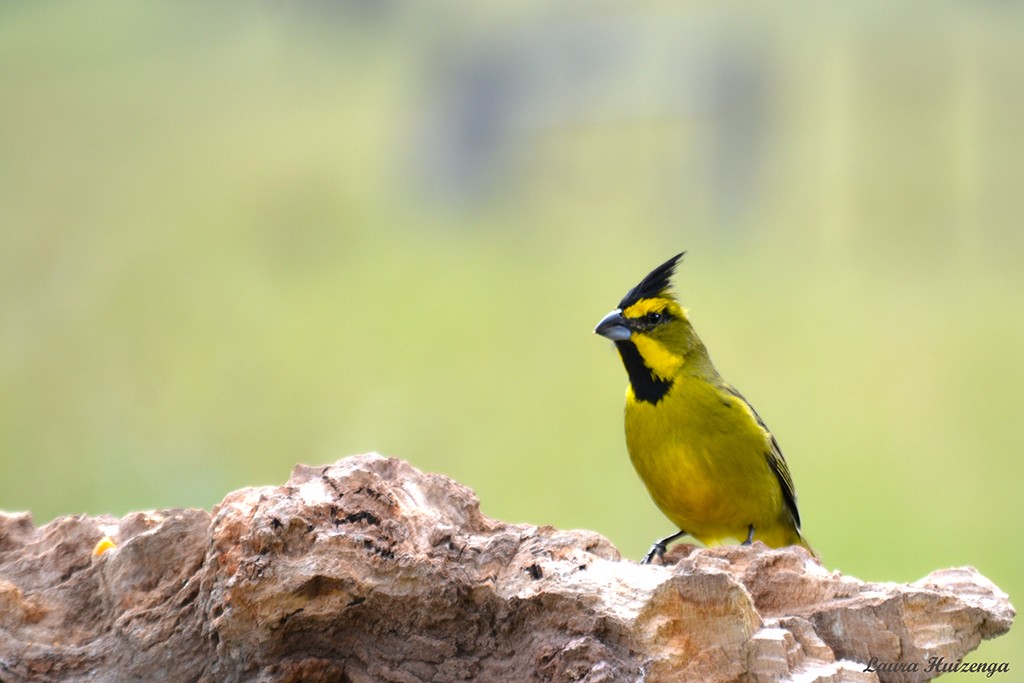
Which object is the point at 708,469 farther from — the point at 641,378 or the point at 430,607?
the point at 430,607

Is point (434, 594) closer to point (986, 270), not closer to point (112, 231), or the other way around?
point (112, 231)

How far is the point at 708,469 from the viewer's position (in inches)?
92.0

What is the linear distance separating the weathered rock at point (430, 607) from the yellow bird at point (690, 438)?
0.67 meters

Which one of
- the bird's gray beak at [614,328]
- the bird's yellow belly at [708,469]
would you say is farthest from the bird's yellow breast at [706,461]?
the bird's gray beak at [614,328]

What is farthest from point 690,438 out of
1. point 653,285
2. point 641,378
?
point 653,285

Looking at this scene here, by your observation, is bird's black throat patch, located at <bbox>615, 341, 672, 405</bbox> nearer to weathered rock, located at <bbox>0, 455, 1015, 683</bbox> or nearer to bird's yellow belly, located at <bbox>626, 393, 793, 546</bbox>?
bird's yellow belly, located at <bbox>626, 393, 793, 546</bbox>

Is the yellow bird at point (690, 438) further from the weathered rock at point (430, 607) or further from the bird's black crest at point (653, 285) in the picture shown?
the weathered rock at point (430, 607)

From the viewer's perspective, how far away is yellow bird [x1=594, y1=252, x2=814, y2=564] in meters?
2.35

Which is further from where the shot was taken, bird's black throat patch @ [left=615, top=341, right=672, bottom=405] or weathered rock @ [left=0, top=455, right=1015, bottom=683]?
bird's black throat patch @ [left=615, top=341, right=672, bottom=405]

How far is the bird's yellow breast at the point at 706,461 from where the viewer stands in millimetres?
2346

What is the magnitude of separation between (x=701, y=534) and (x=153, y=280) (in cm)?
329

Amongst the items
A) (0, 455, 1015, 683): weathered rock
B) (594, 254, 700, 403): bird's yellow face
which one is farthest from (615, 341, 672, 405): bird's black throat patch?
(0, 455, 1015, 683): weathered rock

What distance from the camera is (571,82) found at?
538cm

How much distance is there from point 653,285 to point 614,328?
0.12 meters
